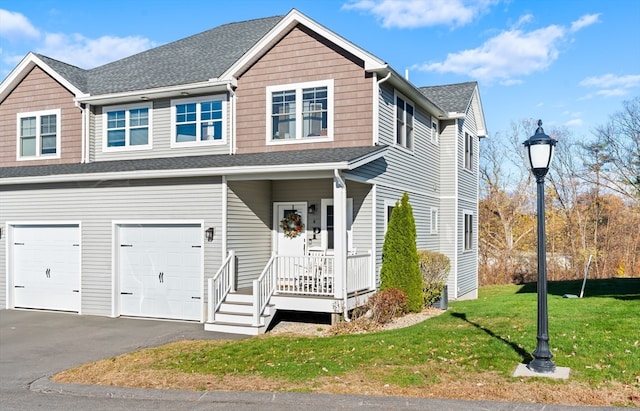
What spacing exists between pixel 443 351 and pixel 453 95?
13.4 meters

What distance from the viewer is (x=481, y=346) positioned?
920 centimetres

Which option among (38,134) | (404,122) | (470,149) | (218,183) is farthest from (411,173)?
(38,134)

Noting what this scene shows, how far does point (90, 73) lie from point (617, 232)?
27698mm

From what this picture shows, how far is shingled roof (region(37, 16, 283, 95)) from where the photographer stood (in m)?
16.5

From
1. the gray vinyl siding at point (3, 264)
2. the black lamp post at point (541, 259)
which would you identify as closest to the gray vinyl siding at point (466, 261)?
the black lamp post at point (541, 259)

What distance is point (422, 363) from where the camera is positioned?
8.37 meters

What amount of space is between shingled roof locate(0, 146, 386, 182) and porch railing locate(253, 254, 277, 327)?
2.29 m

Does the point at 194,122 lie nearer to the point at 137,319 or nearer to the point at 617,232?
the point at 137,319

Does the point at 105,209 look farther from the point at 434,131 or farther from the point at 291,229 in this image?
the point at 434,131

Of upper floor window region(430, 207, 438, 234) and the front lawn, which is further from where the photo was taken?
upper floor window region(430, 207, 438, 234)

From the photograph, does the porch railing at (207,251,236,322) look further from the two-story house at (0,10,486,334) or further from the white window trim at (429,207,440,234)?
the white window trim at (429,207,440,234)

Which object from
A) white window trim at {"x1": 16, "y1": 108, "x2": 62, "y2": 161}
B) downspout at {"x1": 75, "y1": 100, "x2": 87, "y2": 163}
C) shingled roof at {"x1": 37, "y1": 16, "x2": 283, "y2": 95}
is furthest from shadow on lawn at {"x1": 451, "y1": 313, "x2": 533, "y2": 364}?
white window trim at {"x1": 16, "y1": 108, "x2": 62, "y2": 161}

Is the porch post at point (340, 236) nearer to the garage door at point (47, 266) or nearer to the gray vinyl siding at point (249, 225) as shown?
the gray vinyl siding at point (249, 225)

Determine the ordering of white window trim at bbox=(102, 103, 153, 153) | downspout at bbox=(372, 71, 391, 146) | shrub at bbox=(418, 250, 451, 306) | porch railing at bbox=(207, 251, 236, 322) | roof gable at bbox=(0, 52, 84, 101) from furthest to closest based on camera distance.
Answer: roof gable at bbox=(0, 52, 84, 101)
white window trim at bbox=(102, 103, 153, 153)
shrub at bbox=(418, 250, 451, 306)
downspout at bbox=(372, 71, 391, 146)
porch railing at bbox=(207, 251, 236, 322)
